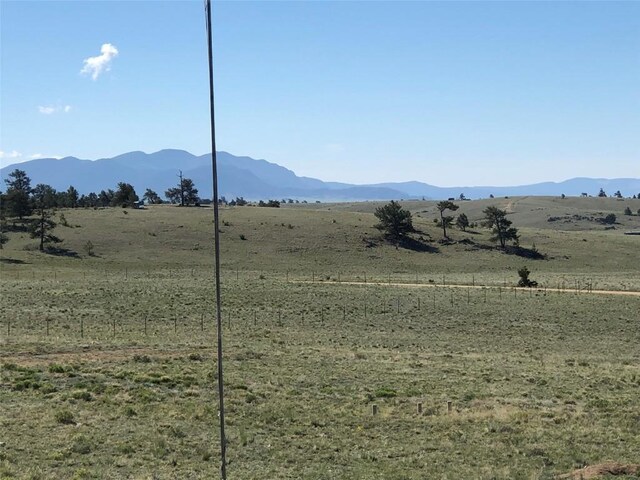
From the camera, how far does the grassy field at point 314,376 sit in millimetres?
14969

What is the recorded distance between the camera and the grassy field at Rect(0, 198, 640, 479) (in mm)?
14969

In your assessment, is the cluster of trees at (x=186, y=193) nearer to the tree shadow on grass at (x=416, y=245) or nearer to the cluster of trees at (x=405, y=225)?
the cluster of trees at (x=405, y=225)

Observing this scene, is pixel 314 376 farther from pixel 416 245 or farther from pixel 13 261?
pixel 416 245

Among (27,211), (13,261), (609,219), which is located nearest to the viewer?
(13,261)

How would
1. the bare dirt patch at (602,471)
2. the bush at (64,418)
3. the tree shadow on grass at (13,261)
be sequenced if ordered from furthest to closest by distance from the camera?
the tree shadow on grass at (13,261) → the bush at (64,418) → the bare dirt patch at (602,471)

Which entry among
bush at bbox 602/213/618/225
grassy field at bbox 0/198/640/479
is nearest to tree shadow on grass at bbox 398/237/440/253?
grassy field at bbox 0/198/640/479

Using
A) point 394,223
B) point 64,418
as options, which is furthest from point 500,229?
point 64,418

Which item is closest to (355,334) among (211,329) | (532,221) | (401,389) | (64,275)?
(211,329)

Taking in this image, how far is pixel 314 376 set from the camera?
2462 centimetres

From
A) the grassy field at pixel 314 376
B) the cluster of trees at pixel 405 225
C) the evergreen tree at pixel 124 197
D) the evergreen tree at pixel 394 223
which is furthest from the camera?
the evergreen tree at pixel 124 197

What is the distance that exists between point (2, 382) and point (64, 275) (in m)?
47.4

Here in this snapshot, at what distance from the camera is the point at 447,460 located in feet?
49.1

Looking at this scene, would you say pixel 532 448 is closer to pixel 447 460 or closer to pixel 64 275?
pixel 447 460

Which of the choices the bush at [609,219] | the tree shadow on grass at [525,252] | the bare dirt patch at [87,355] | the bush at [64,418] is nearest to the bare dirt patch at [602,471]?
the bush at [64,418]
